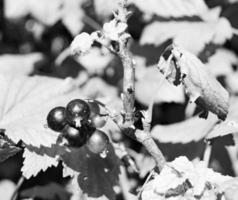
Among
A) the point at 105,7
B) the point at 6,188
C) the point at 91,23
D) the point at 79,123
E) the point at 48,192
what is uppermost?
the point at 79,123

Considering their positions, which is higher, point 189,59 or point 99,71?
point 189,59

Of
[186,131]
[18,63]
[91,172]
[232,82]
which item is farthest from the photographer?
[18,63]

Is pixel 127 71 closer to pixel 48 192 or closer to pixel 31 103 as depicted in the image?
pixel 31 103

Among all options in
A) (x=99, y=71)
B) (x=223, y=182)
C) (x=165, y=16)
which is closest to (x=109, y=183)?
(x=223, y=182)

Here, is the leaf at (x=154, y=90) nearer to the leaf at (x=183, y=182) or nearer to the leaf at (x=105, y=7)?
the leaf at (x=105, y=7)

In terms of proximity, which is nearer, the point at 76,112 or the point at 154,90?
the point at 76,112

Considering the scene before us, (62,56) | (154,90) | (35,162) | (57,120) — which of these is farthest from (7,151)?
(62,56)

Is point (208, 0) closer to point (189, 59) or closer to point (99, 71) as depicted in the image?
point (99, 71)

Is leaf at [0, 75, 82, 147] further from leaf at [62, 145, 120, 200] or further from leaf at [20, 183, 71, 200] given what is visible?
leaf at [20, 183, 71, 200]
